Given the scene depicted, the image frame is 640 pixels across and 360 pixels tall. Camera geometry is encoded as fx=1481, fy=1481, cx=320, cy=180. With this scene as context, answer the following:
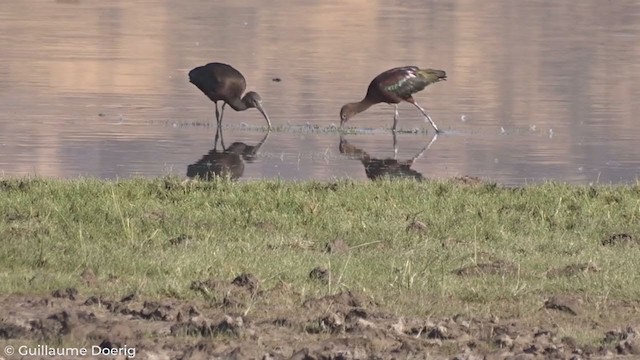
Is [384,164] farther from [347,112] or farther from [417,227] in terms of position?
[417,227]

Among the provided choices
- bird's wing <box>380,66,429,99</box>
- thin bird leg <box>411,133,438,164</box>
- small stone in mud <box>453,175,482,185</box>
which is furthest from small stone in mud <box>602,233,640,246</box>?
bird's wing <box>380,66,429,99</box>

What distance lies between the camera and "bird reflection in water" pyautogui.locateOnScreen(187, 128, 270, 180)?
14203 millimetres

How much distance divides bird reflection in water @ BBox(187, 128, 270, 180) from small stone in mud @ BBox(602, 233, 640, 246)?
175 inches

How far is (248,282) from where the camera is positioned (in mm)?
8156

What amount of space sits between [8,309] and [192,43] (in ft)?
71.4

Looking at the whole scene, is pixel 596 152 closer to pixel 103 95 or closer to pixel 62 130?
pixel 62 130

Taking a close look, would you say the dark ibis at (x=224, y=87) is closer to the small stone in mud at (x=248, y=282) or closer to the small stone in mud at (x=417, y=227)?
the small stone in mud at (x=417, y=227)

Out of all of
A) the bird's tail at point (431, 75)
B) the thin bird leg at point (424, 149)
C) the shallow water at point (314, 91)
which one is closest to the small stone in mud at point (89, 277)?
the shallow water at point (314, 91)

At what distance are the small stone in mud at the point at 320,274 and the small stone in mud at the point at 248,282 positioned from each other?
0.42m

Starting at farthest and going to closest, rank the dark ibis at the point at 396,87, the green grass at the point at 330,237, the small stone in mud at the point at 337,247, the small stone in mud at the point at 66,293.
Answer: the dark ibis at the point at 396,87
the small stone in mud at the point at 337,247
the green grass at the point at 330,237
the small stone in mud at the point at 66,293

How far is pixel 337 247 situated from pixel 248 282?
57.1 inches

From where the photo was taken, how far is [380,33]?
3180cm

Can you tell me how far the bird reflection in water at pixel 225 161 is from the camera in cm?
1420

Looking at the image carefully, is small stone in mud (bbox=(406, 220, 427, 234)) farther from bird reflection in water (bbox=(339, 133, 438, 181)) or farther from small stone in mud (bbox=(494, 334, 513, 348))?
bird reflection in water (bbox=(339, 133, 438, 181))
